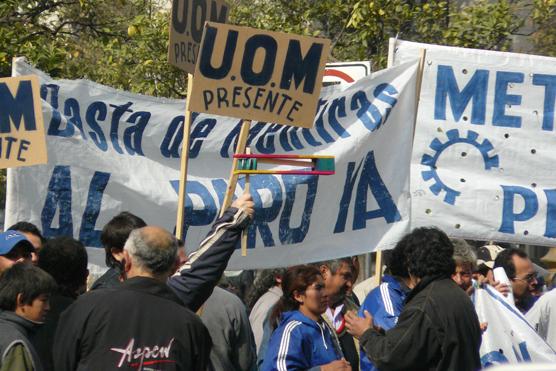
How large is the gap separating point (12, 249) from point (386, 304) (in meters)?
1.99

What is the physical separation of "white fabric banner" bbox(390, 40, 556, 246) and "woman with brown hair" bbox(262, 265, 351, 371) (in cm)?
201

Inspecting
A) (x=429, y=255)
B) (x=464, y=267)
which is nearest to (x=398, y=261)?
(x=429, y=255)

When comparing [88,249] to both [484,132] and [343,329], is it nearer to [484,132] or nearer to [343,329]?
[343,329]

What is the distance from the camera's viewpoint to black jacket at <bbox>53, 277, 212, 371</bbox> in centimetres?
449

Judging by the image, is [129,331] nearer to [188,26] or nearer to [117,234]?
[117,234]

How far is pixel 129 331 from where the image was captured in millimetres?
4496

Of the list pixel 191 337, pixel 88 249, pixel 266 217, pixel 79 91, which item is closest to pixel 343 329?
pixel 266 217

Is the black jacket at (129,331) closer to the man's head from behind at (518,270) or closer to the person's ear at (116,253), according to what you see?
the person's ear at (116,253)

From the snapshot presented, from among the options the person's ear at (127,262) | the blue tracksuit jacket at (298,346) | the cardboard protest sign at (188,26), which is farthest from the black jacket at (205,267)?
the cardboard protest sign at (188,26)

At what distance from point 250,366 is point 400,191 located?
76.9 inches

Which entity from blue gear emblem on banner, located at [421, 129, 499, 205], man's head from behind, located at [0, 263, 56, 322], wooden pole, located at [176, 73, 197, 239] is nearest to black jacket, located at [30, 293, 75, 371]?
man's head from behind, located at [0, 263, 56, 322]

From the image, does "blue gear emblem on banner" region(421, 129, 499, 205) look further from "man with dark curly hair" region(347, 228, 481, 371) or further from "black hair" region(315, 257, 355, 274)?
"man with dark curly hair" region(347, 228, 481, 371)

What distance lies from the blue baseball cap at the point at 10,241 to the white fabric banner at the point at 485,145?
3102 mm

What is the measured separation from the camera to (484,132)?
8.36 m
